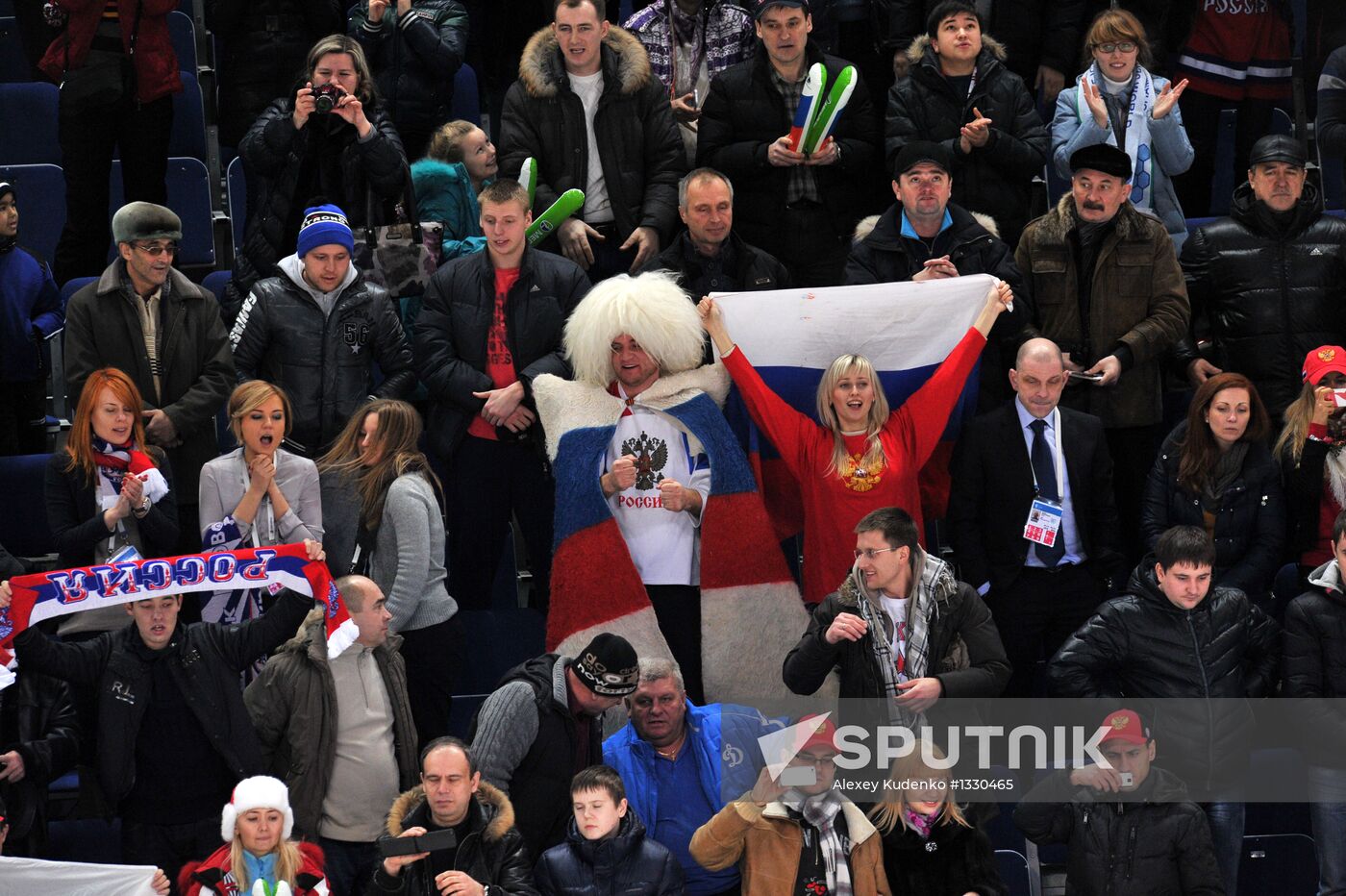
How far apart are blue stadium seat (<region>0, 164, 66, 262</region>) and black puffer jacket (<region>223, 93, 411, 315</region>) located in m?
1.74

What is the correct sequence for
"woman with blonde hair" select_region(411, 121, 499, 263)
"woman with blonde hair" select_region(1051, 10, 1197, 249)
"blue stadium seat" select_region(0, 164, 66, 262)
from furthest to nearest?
"blue stadium seat" select_region(0, 164, 66, 262) < "woman with blonde hair" select_region(1051, 10, 1197, 249) < "woman with blonde hair" select_region(411, 121, 499, 263)

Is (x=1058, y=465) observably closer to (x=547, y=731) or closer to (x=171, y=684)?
(x=547, y=731)

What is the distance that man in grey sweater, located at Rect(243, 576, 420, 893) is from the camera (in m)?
6.48

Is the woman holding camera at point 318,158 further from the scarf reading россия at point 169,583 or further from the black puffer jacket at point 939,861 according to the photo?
the black puffer jacket at point 939,861

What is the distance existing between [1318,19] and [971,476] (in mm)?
3848

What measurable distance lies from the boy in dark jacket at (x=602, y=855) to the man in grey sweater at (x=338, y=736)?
0.78 meters

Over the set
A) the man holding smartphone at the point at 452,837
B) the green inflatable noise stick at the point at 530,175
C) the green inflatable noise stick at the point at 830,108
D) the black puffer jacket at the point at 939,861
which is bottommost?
the black puffer jacket at the point at 939,861

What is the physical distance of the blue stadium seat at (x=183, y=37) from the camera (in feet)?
32.4

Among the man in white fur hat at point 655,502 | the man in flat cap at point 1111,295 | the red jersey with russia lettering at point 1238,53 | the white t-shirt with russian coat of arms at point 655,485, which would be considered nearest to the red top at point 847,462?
the man in white fur hat at point 655,502

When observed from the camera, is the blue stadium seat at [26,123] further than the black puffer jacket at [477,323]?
Yes

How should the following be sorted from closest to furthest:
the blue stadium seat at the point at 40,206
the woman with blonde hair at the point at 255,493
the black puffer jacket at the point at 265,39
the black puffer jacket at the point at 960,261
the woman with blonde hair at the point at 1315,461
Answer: the woman with blonde hair at the point at 255,493 < the woman with blonde hair at the point at 1315,461 < the black puffer jacket at the point at 960,261 < the black puffer jacket at the point at 265,39 < the blue stadium seat at the point at 40,206

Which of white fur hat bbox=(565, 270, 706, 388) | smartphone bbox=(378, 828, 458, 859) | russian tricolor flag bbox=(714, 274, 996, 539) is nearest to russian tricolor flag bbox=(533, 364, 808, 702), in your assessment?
white fur hat bbox=(565, 270, 706, 388)

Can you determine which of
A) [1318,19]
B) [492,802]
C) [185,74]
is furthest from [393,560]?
[1318,19]

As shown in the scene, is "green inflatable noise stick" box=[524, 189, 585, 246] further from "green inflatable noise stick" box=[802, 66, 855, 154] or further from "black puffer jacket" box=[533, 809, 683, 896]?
"black puffer jacket" box=[533, 809, 683, 896]
